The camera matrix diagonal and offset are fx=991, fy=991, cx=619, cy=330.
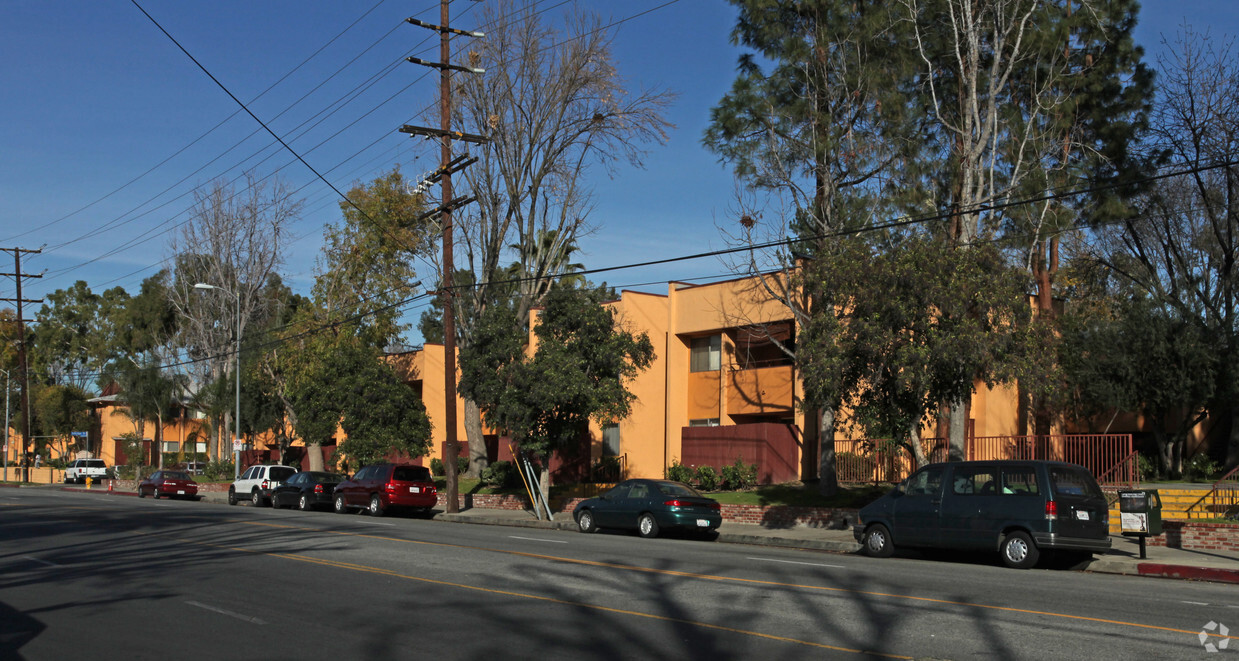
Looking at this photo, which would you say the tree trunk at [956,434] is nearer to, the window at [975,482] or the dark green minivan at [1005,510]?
the dark green minivan at [1005,510]

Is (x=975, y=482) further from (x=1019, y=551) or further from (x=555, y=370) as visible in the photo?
(x=555, y=370)

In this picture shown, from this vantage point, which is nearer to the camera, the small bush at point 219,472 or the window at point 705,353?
the window at point 705,353

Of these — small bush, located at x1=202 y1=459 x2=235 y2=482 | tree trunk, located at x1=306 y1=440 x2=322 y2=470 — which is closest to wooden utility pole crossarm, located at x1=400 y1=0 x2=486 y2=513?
tree trunk, located at x1=306 y1=440 x2=322 y2=470

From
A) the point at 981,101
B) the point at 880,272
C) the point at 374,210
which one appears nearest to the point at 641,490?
the point at 880,272

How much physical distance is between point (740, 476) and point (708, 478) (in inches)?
42.2

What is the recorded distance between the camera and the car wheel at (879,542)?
57.8 ft

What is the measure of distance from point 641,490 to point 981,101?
51.1 ft

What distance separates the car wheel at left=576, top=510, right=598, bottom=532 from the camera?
79.3 ft

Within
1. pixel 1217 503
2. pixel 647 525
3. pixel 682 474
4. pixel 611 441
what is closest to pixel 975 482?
pixel 647 525

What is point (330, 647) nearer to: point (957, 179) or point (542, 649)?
point (542, 649)

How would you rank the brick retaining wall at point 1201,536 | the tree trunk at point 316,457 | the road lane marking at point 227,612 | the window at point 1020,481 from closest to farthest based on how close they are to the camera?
the road lane marking at point 227,612 → the window at point 1020,481 → the brick retaining wall at point 1201,536 → the tree trunk at point 316,457

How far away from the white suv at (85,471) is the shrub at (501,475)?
3860 centimetres

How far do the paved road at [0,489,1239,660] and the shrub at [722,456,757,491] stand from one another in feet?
37.8

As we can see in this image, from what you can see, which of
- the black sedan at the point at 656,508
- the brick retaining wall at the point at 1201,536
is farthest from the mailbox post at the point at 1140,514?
the black sedan at the point at 656,508
